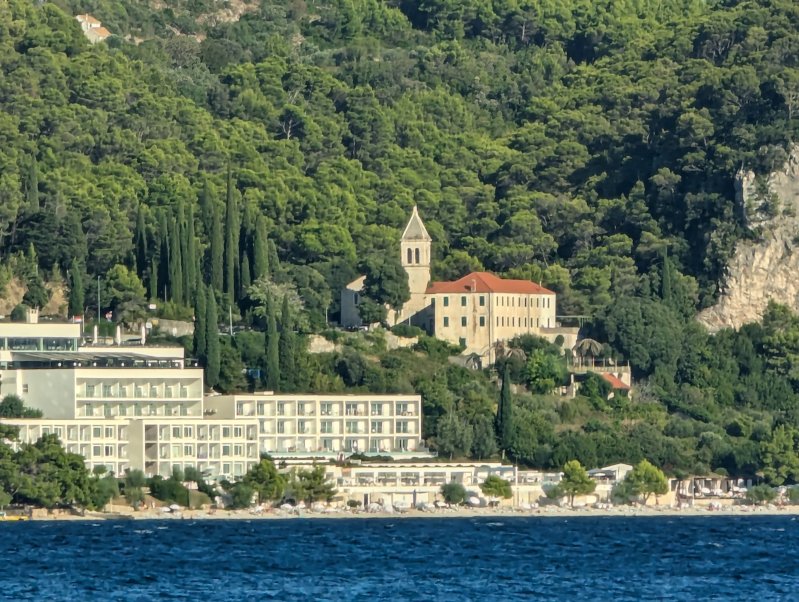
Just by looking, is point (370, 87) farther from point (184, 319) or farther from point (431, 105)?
point (184, 319)

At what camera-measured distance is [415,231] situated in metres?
147

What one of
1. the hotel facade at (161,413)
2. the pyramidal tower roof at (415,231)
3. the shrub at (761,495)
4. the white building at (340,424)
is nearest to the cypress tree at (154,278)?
the hotel facade at (161,413)

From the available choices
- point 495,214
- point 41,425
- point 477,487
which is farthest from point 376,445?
point 495,214

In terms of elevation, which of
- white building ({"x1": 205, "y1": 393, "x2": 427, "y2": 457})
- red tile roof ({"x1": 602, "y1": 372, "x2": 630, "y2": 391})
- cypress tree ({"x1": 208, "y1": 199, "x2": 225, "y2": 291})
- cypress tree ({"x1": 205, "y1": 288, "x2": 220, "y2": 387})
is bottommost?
white building ({"x1": 205, "y1": 393, "x2": 427, "y2": 457})

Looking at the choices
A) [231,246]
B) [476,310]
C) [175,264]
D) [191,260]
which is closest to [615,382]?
[476,310]

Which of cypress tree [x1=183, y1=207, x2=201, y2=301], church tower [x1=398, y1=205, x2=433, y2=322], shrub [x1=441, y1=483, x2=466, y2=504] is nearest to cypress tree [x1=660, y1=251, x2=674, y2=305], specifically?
church tower [x1=398, y1=205, x2=433, y2=322]

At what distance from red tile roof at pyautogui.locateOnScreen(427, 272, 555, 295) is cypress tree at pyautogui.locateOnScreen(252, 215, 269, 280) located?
8229 millimetres

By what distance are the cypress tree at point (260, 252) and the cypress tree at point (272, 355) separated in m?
7.74

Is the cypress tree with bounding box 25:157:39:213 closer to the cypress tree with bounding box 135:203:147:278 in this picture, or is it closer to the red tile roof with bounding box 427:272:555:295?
the cypress tree with bounding box 135:203:147:278

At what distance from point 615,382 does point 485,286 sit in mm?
7817

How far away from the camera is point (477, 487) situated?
128500 millimetres

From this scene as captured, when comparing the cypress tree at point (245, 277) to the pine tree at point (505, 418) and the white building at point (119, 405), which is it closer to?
the white building at point (119, 405)

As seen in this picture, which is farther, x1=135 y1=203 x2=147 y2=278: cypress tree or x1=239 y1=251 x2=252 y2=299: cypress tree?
x1=239 y1=251 x2=252 y2=299: cypress tree

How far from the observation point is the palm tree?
14075 centimetres
